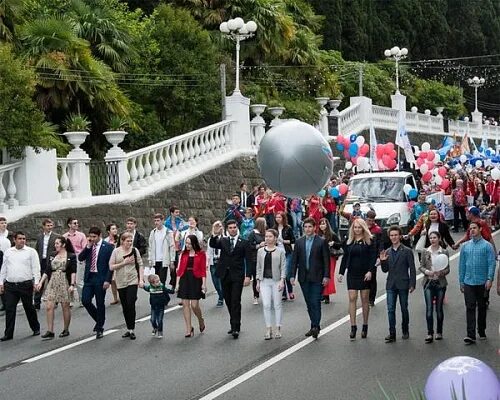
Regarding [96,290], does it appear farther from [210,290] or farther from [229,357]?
[210,290]

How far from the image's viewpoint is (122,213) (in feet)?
77.2

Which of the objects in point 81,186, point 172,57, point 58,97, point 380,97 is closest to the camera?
point 81,186

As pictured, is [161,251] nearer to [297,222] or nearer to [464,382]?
[297,222]

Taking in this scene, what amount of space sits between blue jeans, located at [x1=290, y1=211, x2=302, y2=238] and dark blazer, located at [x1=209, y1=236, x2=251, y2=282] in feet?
30.6

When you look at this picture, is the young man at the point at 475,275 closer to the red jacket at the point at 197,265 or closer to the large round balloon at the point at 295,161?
the large round balloon at the point at 295,161

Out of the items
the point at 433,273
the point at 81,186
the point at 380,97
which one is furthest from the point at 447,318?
the point at 380,97

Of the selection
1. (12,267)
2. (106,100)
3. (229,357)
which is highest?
(106,100)

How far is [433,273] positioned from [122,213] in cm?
1087

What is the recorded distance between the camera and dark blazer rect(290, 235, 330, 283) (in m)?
14.3

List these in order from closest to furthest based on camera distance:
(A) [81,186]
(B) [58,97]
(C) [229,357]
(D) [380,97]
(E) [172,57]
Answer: (C) [229,357] → (A) [81,186] → (B) [58,97] → (E) [172,57] → (D) [380,97]

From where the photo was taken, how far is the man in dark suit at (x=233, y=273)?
47.7ft

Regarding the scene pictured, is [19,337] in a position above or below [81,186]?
below

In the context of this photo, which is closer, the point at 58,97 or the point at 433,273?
the point at 433,273

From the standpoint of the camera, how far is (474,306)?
1350cm
